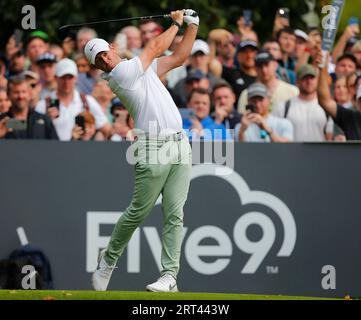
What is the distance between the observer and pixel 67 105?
14.1 metres

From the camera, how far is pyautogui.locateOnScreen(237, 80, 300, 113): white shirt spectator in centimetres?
1434

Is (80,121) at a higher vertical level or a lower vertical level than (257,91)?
lower

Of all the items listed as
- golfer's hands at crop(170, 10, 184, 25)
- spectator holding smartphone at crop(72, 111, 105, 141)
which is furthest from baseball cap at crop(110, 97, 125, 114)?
golfer's hands at crop(170, 10, 184, 25)

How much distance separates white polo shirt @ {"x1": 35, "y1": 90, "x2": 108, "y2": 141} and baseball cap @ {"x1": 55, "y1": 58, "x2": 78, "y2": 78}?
24cm

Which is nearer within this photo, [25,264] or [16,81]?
[25,264]

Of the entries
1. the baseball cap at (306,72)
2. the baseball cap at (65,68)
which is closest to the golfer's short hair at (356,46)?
the baseball cap at (306,72)

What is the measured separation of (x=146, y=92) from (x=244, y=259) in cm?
316

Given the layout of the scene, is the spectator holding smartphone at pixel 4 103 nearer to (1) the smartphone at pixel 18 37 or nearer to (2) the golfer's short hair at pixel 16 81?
(2) the golfer's short hair at pixel 16 81

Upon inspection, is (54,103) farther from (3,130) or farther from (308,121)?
(308,121)

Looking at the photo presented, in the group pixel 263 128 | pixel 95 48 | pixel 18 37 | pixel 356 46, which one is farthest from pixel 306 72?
pixel 95 48

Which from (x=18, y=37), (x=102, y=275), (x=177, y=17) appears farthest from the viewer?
(x=18, y=37)

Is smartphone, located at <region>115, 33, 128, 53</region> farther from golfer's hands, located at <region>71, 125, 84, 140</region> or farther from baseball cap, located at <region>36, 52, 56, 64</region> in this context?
golfer's hands, located at <region>71, 125, 84, 140</region>

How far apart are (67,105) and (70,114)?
0.22 metres
